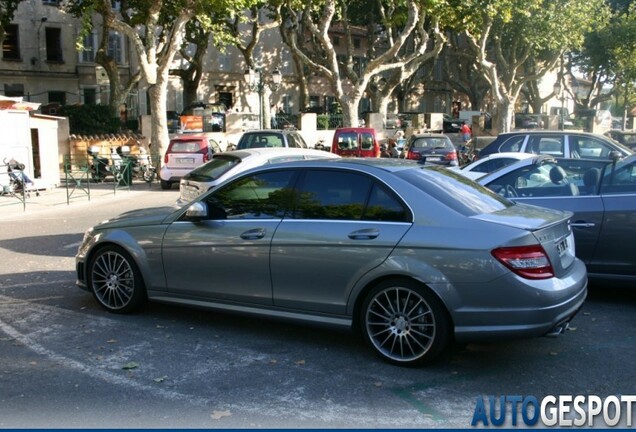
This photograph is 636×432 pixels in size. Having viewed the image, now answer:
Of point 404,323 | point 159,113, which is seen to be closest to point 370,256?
point 404,323

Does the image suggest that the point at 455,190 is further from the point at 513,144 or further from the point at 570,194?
the point at 513,144

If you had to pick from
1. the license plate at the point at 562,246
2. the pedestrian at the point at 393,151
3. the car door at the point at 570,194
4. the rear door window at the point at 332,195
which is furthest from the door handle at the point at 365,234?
the pedestrian at the point at 393,151

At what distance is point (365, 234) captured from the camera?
5203 millimetres

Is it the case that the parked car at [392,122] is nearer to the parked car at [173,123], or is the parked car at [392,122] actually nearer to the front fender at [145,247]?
the parked car at [173,123]

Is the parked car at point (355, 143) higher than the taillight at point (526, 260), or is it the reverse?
the parked car at point (355, 143)

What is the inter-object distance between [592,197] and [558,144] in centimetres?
703

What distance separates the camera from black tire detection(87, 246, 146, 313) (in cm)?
643

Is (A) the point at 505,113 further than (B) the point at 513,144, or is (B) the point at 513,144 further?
(A) the point at 505,113

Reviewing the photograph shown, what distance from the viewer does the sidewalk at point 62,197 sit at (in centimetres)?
1602

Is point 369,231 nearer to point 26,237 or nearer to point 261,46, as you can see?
point 26,237

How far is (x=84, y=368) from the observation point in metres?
5.13

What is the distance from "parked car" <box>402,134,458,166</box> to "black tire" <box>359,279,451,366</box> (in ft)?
55.5

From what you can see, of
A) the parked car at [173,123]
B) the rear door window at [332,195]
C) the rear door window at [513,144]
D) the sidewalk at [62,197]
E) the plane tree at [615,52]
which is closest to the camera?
the rear door window at [332,195]

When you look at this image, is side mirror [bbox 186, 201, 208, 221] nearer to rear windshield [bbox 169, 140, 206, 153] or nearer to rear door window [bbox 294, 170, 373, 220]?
rear door window [bbox 294, 170, 373, 220]
